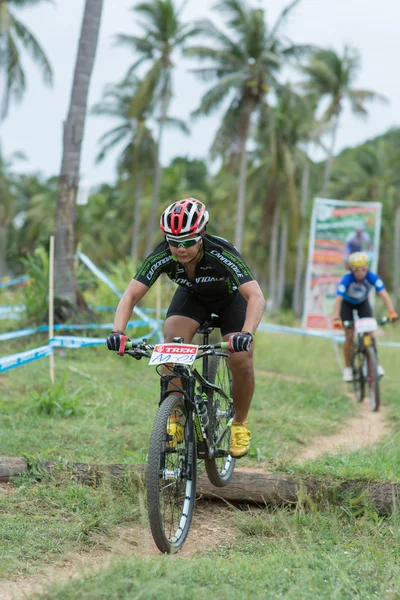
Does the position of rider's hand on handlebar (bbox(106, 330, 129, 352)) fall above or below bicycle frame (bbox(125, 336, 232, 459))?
above

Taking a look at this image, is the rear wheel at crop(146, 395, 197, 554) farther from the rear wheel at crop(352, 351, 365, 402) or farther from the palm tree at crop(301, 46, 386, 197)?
the palm tree at crop(301, 46, 386, 197)

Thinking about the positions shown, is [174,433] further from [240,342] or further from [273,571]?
[273,571]

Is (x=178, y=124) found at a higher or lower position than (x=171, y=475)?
higher

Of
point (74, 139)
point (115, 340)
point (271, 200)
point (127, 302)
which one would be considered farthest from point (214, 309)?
point (271, 200)

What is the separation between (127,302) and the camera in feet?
14.5

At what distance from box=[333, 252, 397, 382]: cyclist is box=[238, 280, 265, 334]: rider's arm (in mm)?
4652

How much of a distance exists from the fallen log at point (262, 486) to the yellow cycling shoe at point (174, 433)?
78 cm

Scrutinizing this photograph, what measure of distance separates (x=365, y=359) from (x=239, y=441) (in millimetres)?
4487

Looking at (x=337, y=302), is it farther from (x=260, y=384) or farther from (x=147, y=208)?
(x=147, y=208)

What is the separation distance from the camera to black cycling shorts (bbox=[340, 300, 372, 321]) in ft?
30.6

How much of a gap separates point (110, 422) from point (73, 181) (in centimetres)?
565

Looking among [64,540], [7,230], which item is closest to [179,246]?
[64,540]

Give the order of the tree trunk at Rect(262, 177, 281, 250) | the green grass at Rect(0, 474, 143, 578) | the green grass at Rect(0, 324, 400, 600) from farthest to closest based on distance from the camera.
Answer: the tree trunk at Rect(262, 177, 281, 250)
the green grass at Rect(0, 474, 143, 578)
the green grass at Rect(0, 324, 400, 600)

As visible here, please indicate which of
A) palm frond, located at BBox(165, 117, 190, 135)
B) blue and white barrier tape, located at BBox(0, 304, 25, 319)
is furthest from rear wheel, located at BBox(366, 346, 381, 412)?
palm frond, located at BBox(165, 117, 190, 135)
